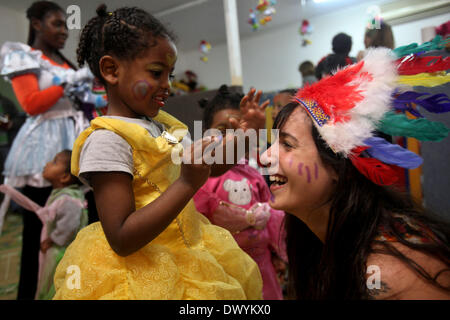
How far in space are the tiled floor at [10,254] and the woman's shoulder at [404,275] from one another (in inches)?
29.4

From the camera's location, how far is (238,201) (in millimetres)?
724

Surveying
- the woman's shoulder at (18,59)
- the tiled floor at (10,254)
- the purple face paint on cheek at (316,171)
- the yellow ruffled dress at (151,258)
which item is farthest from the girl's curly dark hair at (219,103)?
the tiled floor at (10,254)

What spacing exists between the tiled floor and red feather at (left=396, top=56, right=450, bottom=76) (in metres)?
0.87

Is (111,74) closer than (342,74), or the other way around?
(111,74)

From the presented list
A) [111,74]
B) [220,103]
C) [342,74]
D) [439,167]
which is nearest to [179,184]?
[111,74]

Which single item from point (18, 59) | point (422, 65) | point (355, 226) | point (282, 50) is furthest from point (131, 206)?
point (282, 50)

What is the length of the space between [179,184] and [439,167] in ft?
3.44

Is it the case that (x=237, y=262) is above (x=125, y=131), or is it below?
below

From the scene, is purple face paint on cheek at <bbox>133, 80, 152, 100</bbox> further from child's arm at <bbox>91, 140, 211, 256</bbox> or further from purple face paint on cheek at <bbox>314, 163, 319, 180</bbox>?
purple face paint on cheek at <bbox>314, 163, 319, 180</bbox>

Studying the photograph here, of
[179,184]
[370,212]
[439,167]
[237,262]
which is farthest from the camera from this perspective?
[439,167]

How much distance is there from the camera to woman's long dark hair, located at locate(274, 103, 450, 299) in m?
0.68

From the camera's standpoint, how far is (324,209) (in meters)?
0.77

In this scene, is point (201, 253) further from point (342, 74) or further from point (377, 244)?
point (342, 74)
